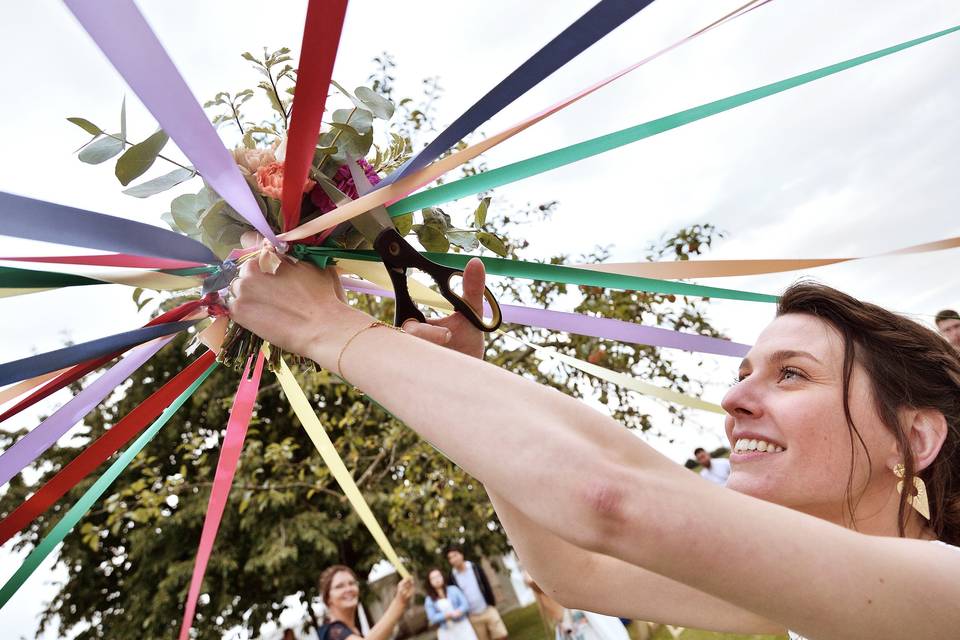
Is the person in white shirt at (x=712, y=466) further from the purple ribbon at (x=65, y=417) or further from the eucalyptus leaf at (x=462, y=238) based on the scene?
the purple ribbon at (x=65, y=417)

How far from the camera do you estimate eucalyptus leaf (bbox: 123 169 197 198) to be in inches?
60.2

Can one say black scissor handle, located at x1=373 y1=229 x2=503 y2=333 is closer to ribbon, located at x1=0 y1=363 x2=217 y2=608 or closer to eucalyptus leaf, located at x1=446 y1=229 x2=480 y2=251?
eucalyptus leaf, located at x1=446 y1=229 x2=480 y2=251

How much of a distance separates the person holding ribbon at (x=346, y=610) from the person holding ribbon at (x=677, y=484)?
13.4 feet

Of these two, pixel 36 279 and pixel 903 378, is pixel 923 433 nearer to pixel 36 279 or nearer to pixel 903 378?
pixel 903 378

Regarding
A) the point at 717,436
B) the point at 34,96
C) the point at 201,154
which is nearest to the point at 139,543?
the point at 717,436

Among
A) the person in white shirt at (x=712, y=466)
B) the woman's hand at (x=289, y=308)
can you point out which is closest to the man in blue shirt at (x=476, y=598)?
the person in white shirt at (x=712, y=466)

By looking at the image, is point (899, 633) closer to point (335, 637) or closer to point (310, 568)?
point (335, 637)

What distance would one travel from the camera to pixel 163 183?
155 cm

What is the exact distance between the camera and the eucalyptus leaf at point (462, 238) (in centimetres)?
177

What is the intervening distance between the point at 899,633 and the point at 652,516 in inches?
18.1

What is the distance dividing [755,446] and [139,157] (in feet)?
5.26

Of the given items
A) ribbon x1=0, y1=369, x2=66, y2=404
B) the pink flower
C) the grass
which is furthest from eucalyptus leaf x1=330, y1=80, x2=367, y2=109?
the grass

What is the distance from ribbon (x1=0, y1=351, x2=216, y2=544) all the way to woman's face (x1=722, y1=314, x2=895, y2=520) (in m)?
1.38

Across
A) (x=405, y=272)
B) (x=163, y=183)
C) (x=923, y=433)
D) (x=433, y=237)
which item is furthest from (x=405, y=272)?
(x=923, y=433)
